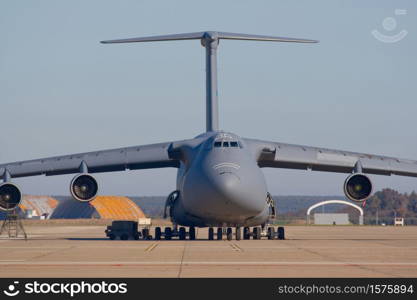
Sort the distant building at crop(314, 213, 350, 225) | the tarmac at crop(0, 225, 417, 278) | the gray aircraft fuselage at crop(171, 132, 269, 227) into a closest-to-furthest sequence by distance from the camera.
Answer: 1. the tarmac at crop(0, 225, 417, 278)
2. the gray aircraft fuselage at crop(171, 132, 269, 227)
3. the distant building at crop(314, 213, 350, 225)

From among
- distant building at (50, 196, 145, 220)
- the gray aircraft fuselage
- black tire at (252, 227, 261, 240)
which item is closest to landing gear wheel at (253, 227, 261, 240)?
black tire at (252, 227, 261, 240)

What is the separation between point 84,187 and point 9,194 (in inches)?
119

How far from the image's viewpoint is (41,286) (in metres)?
13.1

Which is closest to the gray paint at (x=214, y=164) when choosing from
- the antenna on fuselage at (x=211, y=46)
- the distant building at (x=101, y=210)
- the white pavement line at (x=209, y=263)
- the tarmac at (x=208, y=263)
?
the antenna on fuselage at (x=211, y=46)

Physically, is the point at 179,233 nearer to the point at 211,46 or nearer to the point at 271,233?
the point at 271,233

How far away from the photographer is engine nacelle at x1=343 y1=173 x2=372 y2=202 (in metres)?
33.6

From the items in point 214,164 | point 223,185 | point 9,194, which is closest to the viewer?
point 223,185

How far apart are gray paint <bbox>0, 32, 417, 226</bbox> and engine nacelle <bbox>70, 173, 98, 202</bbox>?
2.47 ft

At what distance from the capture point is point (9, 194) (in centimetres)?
3362

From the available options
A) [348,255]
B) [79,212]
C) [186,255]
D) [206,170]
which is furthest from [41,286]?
[79,212]

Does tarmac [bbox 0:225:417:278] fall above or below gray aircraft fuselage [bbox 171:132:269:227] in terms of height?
below

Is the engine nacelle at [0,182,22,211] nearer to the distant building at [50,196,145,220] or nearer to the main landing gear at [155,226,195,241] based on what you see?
the main landing gear at [155,226,195,241]

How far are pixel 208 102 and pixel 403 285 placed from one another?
24955 mm

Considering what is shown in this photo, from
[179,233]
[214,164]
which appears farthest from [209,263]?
[179,233]
